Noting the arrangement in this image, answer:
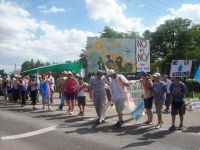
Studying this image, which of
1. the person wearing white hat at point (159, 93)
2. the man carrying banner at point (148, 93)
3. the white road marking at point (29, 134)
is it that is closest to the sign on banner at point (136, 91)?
the man carrying banner at point (148, 93)

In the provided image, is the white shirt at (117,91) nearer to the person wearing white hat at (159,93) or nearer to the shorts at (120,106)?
the shorts at (120,106)

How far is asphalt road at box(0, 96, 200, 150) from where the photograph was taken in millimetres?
10375

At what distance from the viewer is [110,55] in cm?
2305

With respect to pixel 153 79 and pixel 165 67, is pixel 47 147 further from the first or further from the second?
pixel 165 67

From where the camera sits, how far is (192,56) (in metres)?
77.1

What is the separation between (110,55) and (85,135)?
11463 mm

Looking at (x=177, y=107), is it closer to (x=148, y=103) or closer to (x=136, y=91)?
(x=148, y=103)

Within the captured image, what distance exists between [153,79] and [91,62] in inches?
368

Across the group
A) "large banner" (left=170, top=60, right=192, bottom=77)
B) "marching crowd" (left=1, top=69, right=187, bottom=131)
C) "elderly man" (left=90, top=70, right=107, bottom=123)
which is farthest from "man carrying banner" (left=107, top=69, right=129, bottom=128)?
"large banner" (left=170, top=60, right=192, bottom=77)

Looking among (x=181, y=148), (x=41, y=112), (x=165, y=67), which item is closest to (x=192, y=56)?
(x=165, y=67)

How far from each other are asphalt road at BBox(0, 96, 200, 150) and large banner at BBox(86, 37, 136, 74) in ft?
24.0

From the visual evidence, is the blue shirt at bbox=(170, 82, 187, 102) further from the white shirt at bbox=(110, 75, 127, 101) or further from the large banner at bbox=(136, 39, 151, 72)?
the large banner at bbox=(136, 39, 151, 72)

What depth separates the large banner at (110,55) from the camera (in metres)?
22.6

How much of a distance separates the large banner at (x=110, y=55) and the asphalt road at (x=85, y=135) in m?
7.31
